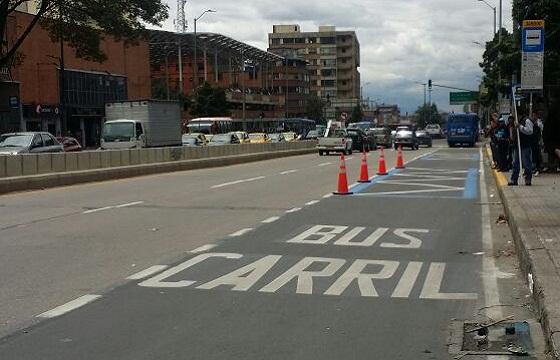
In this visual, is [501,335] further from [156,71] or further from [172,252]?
[156,71]

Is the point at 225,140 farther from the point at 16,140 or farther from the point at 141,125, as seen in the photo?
the point at 16,140

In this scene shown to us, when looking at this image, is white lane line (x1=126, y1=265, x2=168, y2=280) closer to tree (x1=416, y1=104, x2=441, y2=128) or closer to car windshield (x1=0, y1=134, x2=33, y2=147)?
car windshield (x1=0, y1=134, x2=33, y2=147)

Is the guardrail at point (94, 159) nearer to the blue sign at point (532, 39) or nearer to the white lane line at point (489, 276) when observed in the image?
the white lane line at point (489, 276)

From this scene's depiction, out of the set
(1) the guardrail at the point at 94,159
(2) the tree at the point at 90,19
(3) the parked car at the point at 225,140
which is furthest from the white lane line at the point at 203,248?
(3) the parked car at the point at 225,140

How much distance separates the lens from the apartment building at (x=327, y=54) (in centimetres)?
18062

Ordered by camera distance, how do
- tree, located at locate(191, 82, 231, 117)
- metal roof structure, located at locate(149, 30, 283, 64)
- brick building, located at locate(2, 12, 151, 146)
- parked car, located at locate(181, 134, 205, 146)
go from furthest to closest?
metal roof structure, located at locate(149, 30, 283, 64) < tree, located at locate(191, 82, 231, 117) < brick building, located at locate(2, 12, 151, 146) < parked car, located at locate(181, 134, 205, 146)

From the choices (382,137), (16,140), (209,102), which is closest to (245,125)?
(209,102)

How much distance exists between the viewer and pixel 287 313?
6.51m

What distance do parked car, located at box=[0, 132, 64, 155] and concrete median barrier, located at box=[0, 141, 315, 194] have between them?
2.43 m

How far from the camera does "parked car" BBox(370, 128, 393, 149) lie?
58.7m

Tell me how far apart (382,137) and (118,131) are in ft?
101

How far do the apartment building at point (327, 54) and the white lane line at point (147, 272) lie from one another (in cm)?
17191

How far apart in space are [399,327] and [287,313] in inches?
41.9

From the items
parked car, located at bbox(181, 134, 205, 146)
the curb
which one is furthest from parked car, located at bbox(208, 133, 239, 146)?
the curb
